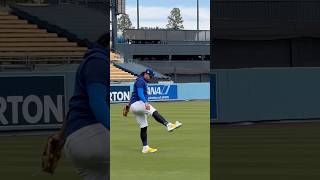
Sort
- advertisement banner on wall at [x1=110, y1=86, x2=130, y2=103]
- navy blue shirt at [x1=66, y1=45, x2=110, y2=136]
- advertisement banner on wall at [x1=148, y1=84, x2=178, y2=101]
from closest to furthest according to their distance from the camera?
navy blue shirt at [x1=66, y1=45, x2=110, y2=136], advertisement banner on wall at [x1=110, y1=86, x2=130, y2=103], advertisement banner on wall at [x1=148, y1=84, x2=178, y2=101]

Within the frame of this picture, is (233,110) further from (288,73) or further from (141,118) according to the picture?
(141,118)

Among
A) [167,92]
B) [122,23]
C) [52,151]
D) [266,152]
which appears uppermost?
Result: [122,23]

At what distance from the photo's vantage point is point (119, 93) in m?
30.0

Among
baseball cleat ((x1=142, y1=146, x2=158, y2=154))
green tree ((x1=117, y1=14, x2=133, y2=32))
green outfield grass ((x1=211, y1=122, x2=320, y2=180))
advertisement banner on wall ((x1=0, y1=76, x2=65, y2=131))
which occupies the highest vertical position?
green tree ((x1=117, y1=14, x2=133, y2=32))

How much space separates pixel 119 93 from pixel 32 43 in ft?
23.3

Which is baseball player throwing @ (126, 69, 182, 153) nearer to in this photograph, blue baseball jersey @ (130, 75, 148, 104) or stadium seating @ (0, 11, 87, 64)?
blue baseball jersey @ (130, 75, 148, 104)

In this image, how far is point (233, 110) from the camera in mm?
17469

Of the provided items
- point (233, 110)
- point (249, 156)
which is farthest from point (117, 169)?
point (233, 110)

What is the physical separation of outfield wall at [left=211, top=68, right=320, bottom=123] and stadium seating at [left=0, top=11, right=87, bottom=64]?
759 centimetres

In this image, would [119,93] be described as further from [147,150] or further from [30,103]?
[147,150]

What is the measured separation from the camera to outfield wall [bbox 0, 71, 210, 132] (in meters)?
14.4

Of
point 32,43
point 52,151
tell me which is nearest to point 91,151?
point 52,151

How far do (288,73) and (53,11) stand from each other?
1331 cm

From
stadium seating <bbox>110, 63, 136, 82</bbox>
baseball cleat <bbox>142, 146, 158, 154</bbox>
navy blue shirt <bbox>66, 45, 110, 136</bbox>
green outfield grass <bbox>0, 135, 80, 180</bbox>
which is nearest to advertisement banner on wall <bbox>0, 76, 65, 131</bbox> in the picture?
green outfield grass <bbox>0, 135, 80, 180</bbox>
